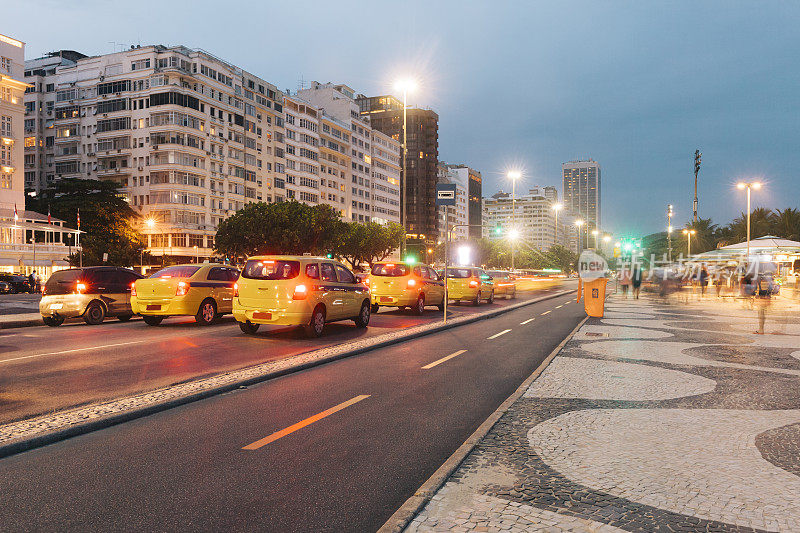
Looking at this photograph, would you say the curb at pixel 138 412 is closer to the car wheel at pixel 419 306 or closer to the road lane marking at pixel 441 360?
the road lane marking at pixel 441 360

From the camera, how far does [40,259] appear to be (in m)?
58.9

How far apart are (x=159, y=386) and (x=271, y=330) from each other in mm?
7618

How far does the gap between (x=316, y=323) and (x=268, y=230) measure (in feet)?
151

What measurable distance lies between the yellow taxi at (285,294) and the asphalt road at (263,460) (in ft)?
15.8

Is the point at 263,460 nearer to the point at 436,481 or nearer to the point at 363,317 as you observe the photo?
the point at 436,481

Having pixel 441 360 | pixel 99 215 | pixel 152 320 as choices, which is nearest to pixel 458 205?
pixel 99 215

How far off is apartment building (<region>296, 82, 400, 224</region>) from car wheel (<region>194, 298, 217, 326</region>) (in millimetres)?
88628

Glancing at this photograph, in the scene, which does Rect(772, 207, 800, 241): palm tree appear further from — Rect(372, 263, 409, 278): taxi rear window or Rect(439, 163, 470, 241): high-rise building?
Rect(439, 163, 470, 241): high-rise building

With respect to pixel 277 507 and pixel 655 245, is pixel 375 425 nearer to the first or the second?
pixel 277 507

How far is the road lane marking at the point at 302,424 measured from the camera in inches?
217

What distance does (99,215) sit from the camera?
6912 centimetres

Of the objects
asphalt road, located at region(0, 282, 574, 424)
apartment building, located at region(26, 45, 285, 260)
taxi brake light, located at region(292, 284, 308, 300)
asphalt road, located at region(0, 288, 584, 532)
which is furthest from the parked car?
apartment building, located at region(26, 45, 285, 260)

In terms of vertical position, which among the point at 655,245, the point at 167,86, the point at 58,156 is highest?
the point at 167,86

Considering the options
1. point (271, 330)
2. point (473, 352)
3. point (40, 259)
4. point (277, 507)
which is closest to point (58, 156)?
point (40, 259)
